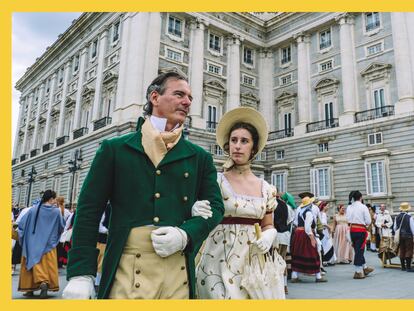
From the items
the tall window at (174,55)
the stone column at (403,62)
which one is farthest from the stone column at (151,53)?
the stone column at (403,62)

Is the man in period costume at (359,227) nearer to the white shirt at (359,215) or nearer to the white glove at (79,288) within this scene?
the white shirt at (359,215)

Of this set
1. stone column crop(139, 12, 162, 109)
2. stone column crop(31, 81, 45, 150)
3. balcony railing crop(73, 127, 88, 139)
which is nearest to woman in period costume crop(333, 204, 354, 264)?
stone column crop(139, 12, 162, 109)

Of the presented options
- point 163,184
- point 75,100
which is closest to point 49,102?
point 75,100

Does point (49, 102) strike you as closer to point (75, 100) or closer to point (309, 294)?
point (75, 100)

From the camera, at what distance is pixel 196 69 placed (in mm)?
24281

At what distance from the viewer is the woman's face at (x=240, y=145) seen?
8.41 ft

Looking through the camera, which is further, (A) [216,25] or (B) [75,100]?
(B) [75,100]

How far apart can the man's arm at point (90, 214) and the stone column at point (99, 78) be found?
2448 cm

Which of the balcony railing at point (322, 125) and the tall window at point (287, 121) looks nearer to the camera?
the balcony railing at point (322, 125)

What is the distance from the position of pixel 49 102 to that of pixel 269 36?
22.5 metres

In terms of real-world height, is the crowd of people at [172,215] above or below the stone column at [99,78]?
below

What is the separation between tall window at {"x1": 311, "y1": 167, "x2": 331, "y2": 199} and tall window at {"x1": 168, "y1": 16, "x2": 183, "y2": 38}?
539 inches

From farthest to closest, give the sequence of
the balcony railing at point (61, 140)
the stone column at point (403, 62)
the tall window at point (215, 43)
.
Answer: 1. the balcony railing at point (61, 140)
2. the tall window at point (215, 43)
3. the stone column at point (403, 62)

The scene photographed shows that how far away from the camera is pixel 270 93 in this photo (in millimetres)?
28078
